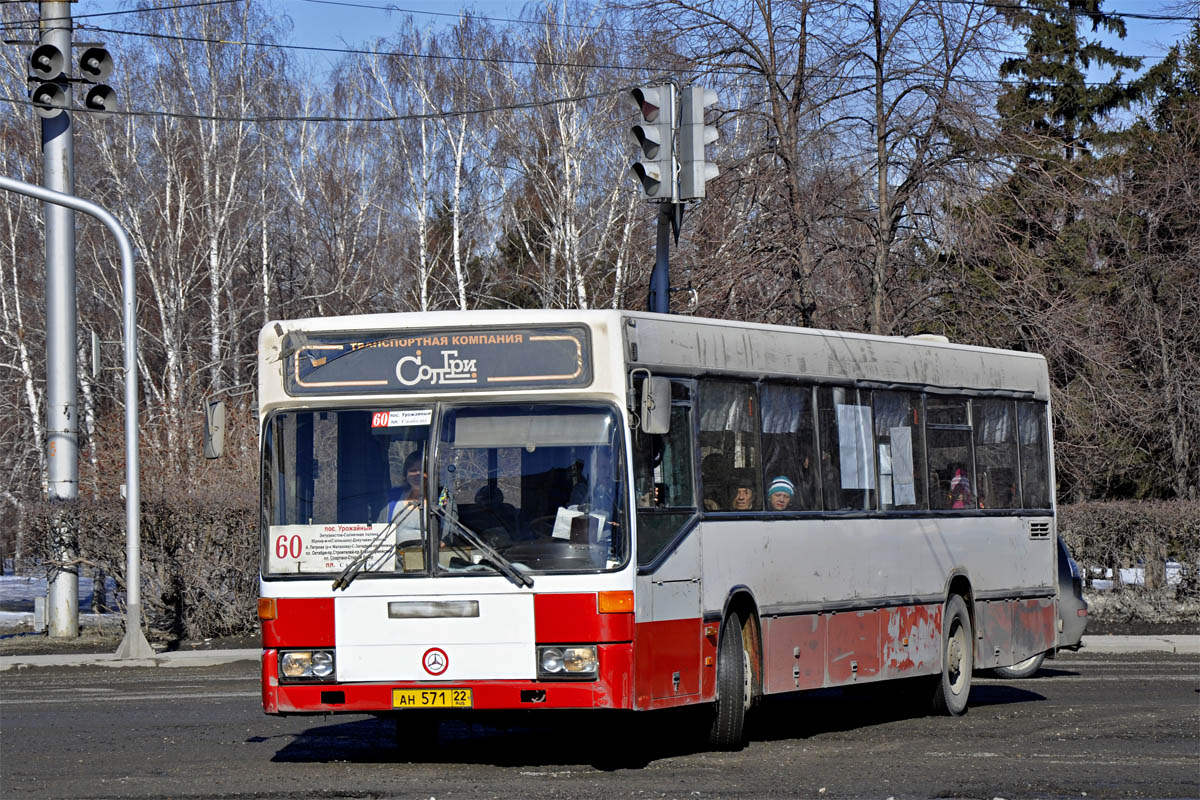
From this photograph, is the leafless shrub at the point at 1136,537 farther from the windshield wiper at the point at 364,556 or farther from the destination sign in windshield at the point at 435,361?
the windshield wiper at the point at 364,556

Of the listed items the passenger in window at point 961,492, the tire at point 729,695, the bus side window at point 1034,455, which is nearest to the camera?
the tire at point 729,695

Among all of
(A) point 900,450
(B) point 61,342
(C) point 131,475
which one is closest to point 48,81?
(C) point 131,475

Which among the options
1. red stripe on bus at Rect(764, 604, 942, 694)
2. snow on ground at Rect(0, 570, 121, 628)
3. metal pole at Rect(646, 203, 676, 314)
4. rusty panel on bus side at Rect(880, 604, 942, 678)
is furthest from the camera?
snow on ground at Rect(0, 570, 121, 628)

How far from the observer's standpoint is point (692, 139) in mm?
16578

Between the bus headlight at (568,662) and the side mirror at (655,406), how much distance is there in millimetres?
1356

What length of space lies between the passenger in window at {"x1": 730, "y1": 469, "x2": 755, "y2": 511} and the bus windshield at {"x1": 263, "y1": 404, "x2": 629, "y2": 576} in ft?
5.25

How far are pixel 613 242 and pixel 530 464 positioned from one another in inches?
1229

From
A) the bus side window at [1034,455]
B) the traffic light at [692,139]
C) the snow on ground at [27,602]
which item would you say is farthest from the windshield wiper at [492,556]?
the snow on ground at [27,602]

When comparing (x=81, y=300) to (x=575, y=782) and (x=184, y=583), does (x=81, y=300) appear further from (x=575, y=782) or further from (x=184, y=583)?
(x=575, y=782)

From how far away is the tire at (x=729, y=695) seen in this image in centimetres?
1179

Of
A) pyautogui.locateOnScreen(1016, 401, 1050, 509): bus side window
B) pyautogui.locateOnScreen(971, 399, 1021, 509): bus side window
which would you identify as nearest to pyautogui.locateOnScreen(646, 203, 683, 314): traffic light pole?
pyautogui.locateOnScreen(971, 399, 1021, 509): bus side window

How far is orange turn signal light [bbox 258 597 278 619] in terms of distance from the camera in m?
11.1

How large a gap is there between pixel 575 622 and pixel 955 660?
17.7 ft

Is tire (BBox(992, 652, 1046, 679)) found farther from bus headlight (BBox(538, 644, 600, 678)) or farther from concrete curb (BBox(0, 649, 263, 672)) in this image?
concrete curb (BBox(0, 649, 263, 672))
